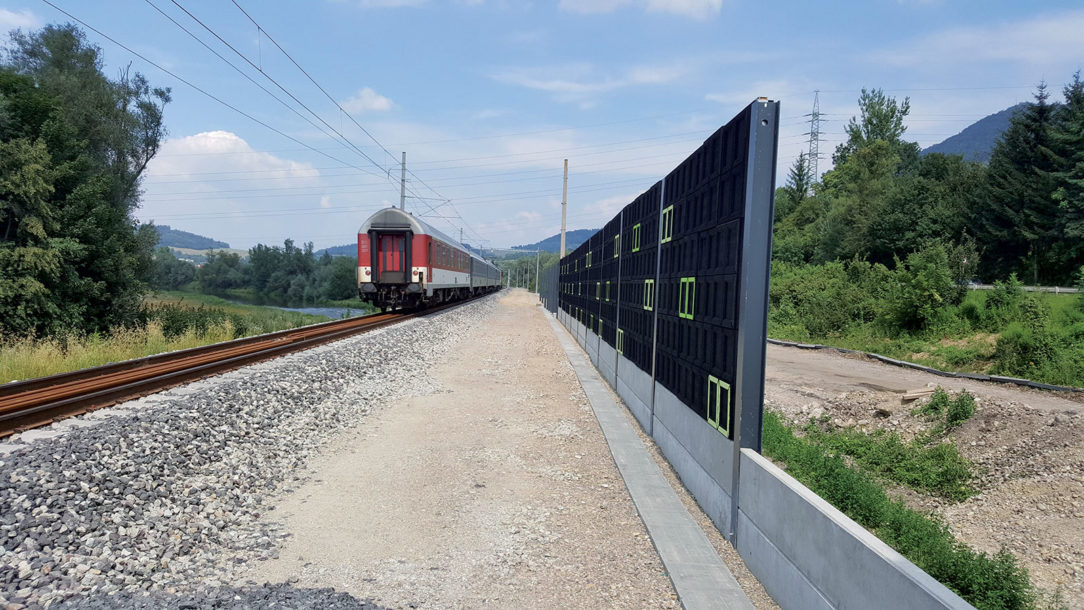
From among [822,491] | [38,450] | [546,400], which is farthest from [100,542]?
[546,400]

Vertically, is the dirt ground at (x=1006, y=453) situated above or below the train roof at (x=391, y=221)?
below

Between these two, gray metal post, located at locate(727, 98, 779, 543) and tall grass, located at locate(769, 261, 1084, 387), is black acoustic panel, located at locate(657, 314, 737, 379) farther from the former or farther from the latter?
tall grass, located at locate(769, 261, 1084, 387)

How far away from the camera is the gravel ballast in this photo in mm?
3871

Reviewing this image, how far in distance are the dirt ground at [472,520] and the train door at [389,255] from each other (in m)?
15.0

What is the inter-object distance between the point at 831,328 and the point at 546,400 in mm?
18901

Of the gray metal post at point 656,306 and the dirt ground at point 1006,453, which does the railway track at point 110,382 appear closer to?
the gray metal post at point 656,306

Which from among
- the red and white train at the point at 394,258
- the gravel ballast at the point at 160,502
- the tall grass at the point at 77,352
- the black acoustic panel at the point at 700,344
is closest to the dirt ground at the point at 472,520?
the gravel ballast at the point at 160,502

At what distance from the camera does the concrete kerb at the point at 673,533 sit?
4137mm

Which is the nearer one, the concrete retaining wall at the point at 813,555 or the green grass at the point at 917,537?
the concrete retaining wall at the point at 813,555

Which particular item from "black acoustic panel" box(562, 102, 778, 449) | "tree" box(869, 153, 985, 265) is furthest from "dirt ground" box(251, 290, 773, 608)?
"tree" box(869, 153, 985, 265)

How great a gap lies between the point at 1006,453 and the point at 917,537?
523cm

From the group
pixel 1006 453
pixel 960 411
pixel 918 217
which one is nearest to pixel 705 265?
pixel 1006 453

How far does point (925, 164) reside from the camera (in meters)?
53.4

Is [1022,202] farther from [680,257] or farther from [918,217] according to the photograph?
[680,257]
